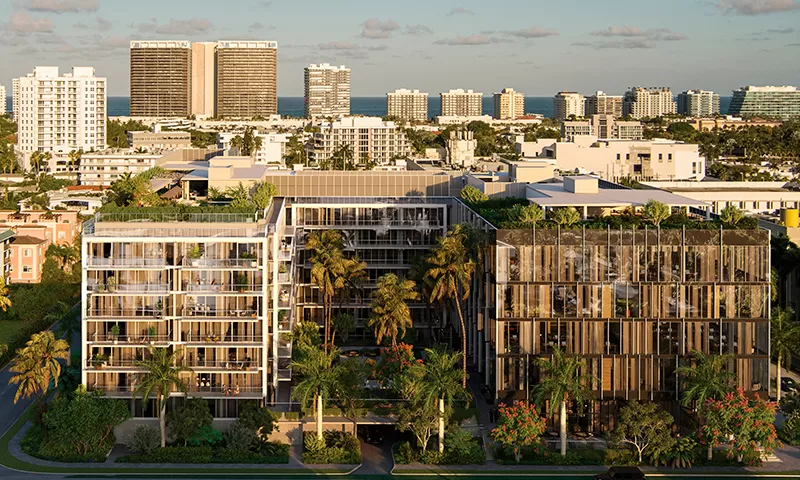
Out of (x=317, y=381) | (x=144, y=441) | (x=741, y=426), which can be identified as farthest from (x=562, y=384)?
(x=144, y=441)

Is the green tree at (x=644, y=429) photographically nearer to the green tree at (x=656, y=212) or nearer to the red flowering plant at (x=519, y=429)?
the red flowering plant at (x=519, y=429)

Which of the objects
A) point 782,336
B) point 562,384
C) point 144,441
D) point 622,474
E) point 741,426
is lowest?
point 622,474

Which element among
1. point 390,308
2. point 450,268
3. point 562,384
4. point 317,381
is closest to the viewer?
point 562,384

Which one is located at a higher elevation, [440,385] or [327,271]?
[327,271]

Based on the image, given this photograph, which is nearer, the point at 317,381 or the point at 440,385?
the point at 440,385

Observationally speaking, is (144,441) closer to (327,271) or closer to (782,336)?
(327,271)

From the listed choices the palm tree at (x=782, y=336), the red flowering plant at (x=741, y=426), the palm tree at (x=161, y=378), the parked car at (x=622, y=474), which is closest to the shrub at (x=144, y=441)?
the palm tree at (x=161, y=378)

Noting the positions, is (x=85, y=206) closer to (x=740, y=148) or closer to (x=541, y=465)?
(x=541, y=465)
